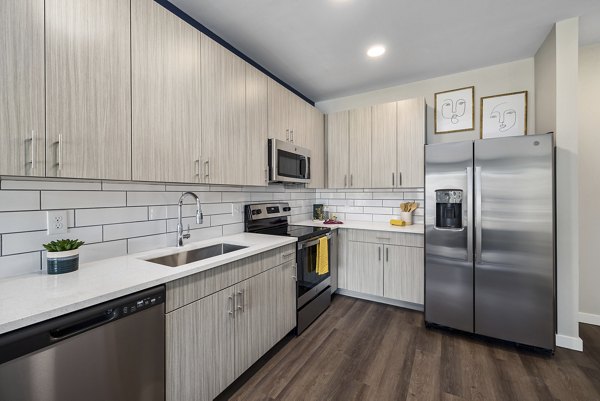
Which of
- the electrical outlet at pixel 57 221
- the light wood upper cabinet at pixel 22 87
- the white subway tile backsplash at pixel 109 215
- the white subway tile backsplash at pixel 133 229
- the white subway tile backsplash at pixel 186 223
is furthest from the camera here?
the white subway tile backsplash at pixel 186 223

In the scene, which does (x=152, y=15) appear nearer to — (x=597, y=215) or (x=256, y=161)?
(x=256, y=161)

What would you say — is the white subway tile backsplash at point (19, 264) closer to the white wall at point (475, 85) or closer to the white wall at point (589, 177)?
the white wall at point (475, 85)

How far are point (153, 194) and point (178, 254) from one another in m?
0.46

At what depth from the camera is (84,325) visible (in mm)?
970

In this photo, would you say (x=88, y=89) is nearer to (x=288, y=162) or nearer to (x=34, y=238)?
(x=34, y=238)

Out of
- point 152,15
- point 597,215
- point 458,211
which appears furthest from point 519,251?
point 152,15

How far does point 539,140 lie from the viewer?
2.01 m

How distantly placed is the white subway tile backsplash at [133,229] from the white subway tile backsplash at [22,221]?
29 centimetres

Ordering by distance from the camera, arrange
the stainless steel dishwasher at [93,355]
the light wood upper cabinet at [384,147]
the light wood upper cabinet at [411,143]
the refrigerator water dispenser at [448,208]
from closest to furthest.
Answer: the stainless steel dishwasher at [93,355], the refrigerator water dispenser at [448,208], the light wood upper cabinet at [411,143], the light wood upper cabinet at [384,147]

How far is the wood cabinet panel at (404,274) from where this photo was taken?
2.70m

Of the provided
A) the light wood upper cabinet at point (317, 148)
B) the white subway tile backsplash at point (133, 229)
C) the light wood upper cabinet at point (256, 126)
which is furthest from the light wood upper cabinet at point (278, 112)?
the white subway tile backsplash at point (133, 229)

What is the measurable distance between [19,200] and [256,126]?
1571mm

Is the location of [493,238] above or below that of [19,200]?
below

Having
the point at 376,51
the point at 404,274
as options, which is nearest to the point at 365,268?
the point at 404,274
